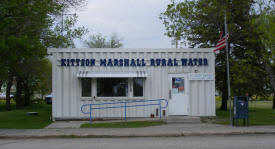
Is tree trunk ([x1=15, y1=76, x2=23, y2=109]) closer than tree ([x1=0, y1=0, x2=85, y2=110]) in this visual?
No

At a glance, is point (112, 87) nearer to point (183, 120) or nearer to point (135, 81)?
point (135, 81)

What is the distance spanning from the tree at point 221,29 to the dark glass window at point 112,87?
6.99 meters

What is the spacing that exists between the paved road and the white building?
4.69m

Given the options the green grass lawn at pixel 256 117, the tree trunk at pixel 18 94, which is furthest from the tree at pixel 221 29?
the tree trunk at pixel 18 94

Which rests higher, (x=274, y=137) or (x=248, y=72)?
(x=248, y=72)

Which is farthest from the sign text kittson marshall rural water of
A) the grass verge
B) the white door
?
the grass verge

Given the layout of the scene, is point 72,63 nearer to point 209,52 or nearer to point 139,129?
point 139,129

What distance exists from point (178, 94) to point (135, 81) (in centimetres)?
221

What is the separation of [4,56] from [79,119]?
4.62 m

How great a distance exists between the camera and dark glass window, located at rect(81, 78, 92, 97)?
51.1 feet

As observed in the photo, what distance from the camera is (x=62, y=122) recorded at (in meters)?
14.9

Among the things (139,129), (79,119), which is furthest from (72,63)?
(139,129)

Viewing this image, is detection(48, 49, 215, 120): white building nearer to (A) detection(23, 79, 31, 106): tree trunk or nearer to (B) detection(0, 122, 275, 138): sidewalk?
(B) detection(0, 122, 275, 138): sidewalk

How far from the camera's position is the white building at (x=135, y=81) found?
50.6 feet
